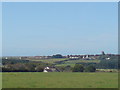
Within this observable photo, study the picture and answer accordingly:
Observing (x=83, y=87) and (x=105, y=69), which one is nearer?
(x=83, y=87)

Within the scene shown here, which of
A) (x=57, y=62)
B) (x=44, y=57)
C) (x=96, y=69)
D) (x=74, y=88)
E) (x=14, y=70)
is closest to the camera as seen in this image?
(x=74, y=88)

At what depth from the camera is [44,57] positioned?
112 feet

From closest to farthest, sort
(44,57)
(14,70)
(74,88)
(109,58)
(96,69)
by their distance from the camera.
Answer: (74,88) < (14,70) < (96,69) < (109,58) < (44,57)

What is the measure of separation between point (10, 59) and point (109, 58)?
9.94m

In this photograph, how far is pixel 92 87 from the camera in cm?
1386

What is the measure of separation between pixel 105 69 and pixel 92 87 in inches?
497

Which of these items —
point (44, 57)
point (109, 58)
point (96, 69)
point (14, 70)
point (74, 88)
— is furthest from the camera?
point (44, 57)

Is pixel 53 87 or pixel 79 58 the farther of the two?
pixel 79 58

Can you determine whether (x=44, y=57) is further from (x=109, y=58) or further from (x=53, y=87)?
(x=53, y=87)

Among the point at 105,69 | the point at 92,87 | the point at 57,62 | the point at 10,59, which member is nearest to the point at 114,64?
the point at 105,69

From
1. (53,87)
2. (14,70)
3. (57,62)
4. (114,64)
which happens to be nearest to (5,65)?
(14,70)

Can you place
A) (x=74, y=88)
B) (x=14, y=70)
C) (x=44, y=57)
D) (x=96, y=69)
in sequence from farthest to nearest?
(x=44, y=57)
(x=96, y=69)
(x=14, y=70)
(x=74, y=88)

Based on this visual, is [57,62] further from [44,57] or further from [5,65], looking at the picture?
[5,65]

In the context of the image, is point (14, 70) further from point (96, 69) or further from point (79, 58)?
point (79, 58)
